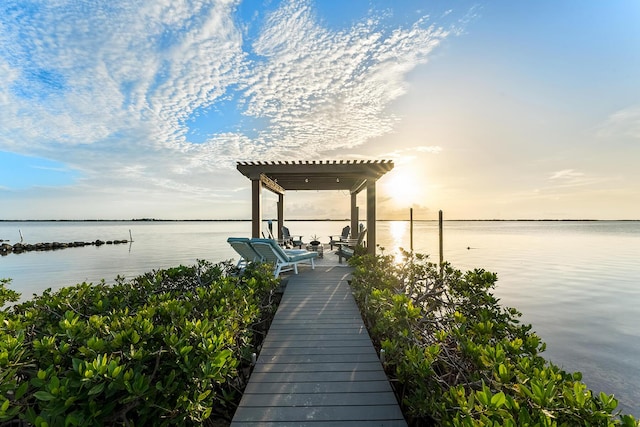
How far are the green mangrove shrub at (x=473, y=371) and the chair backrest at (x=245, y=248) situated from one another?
3239mm

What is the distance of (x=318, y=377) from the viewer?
291 cm

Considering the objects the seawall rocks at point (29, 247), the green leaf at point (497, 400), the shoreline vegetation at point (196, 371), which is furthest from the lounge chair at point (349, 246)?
the seawall rocks at point (29, 247)

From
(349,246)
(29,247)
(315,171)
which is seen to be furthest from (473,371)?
(29,247)

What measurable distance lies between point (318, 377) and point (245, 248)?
4.64 metres

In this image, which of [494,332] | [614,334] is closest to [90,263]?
[494,332]

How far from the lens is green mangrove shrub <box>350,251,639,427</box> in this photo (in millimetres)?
1385

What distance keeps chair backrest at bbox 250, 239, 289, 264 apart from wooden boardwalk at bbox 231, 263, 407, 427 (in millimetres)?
2003

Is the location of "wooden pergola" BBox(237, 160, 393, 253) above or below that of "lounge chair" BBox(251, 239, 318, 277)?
above

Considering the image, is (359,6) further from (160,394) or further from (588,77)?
(160,394)

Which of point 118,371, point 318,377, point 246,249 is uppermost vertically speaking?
point 246,249

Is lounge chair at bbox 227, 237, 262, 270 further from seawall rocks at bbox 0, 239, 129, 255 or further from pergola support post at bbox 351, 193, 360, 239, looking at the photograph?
seawall rocks at bbox 0, 239, 129, 255

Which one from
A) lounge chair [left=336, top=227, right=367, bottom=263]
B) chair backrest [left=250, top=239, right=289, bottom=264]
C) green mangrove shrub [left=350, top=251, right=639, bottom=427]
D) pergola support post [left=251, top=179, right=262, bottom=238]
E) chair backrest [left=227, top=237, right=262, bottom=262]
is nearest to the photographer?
green mangrove shrub [left=350, top=251, right=639, bottom=427]

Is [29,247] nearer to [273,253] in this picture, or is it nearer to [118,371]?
[273,253]

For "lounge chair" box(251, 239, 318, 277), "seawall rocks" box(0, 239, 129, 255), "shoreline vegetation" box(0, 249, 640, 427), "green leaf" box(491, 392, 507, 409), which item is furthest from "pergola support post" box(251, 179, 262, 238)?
"seawall rocks" box(0, 239, 129, 255)
